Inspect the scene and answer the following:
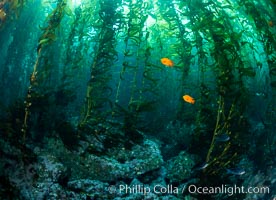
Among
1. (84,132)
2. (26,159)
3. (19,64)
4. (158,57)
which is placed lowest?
(26,159)

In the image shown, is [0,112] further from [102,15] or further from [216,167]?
[216,167]

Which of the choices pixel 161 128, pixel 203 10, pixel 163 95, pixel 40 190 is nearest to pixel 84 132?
pixel 40 190

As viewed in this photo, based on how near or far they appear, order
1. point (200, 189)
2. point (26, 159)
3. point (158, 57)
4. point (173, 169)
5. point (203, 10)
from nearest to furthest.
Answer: point (26, 159)
point (200, 189)
point (203, 10)
point (173, 169)
point (158, 57)

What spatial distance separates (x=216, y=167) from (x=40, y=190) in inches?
165

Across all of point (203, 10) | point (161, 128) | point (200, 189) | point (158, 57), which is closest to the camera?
point (200, 189)

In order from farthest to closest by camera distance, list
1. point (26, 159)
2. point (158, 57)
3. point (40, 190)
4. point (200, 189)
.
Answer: point (158, 57) → point (200, 189) → point (26, 159) → point (40, 190)

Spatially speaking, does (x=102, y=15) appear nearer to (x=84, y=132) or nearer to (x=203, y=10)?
(x=203, y=10)

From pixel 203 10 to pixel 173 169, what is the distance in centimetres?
462

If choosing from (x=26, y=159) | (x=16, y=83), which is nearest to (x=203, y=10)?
(x=26, y=159)

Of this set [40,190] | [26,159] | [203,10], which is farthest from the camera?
[203,10]

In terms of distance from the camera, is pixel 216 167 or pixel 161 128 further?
pixel 161 128

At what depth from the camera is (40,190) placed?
5.28 meters

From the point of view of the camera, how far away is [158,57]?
10.7 metres

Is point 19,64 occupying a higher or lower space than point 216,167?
higher
